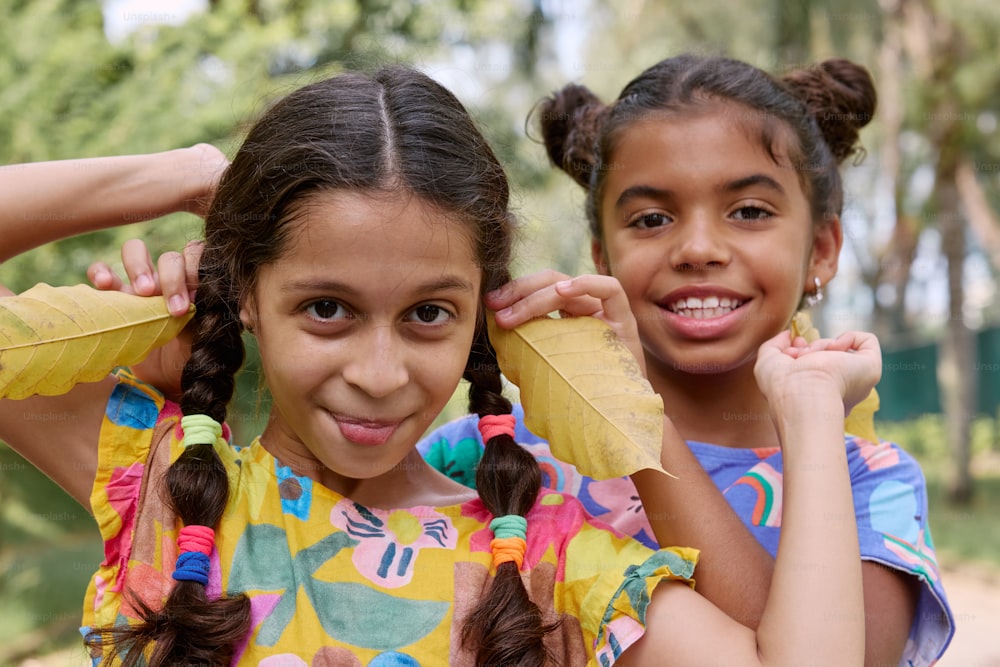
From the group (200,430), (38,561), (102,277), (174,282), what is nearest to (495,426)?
(200,430)

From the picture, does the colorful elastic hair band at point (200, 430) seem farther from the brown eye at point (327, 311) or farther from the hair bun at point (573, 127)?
the hair bun at point (573, 127)

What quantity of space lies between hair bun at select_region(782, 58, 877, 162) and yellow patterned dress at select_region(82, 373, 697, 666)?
139 centimetres

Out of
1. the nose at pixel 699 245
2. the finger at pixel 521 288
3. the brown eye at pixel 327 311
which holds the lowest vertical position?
the nose at pixel 699 245

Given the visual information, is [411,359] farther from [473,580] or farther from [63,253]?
[63,253]

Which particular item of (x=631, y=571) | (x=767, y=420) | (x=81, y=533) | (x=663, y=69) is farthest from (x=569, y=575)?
(x=81, y=533)

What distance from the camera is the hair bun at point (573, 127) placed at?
267 cm

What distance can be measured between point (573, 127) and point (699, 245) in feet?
2.24

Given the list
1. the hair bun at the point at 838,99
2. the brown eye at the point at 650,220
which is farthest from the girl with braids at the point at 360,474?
the hair bun at the point at 838,99

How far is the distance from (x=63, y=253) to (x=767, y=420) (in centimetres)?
401

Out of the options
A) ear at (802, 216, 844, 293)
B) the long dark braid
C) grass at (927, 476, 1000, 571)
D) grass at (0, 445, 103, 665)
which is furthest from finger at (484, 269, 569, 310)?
grass at (927, 476, 1000, 571)

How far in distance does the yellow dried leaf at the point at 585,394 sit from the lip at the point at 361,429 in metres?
0.29

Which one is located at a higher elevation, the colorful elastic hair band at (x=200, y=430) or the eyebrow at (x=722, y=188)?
the eyebrow at (x=722, y=188)

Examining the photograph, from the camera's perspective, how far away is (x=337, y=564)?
5.86 ft

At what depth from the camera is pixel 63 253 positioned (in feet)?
16.9
